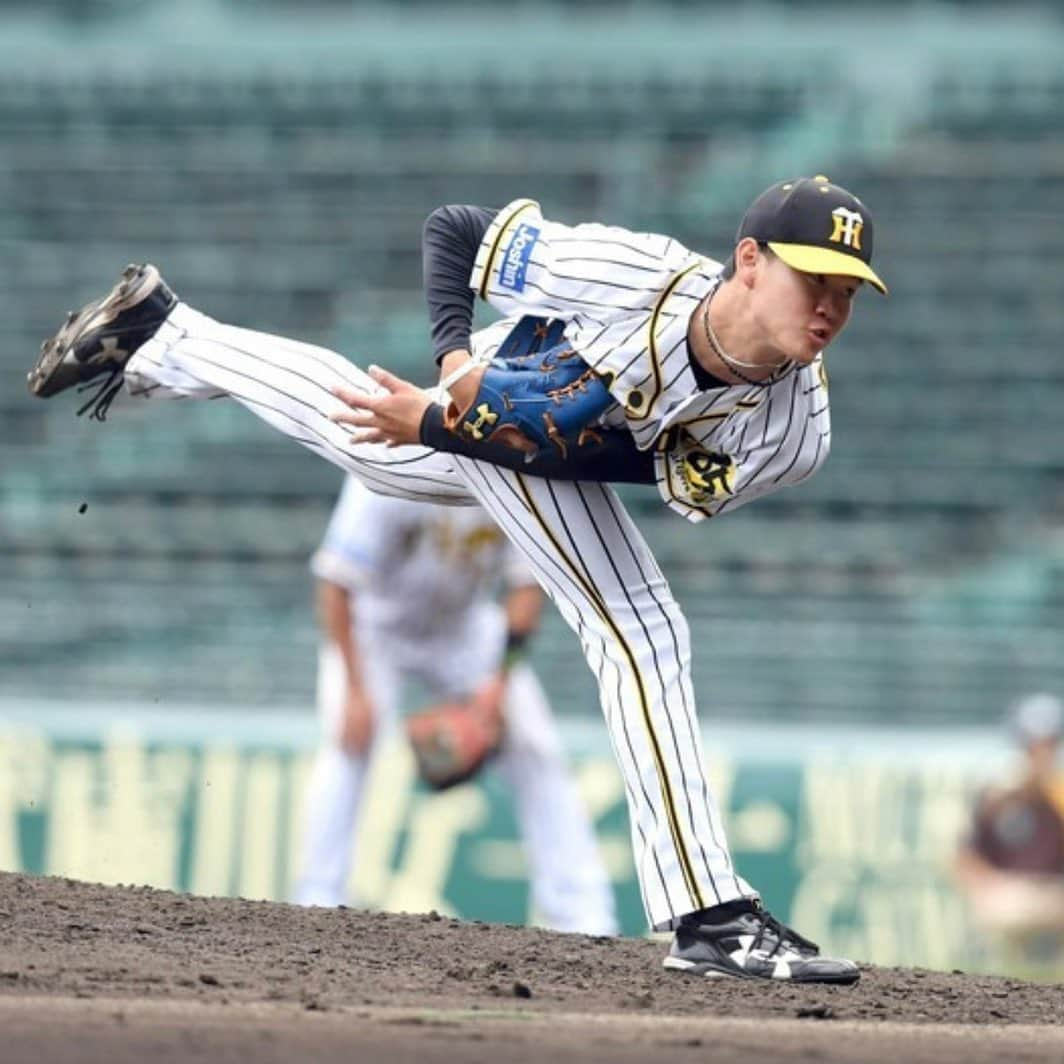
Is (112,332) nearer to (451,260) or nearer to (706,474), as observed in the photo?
(451,260)

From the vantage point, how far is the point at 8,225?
563 inches

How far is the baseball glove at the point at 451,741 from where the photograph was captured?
8.50m

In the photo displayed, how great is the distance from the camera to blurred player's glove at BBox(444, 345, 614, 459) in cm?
475

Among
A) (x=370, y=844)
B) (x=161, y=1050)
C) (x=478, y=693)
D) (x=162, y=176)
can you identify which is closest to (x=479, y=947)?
(x=161, y=1050)

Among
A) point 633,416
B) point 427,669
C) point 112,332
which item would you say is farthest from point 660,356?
point 427,669

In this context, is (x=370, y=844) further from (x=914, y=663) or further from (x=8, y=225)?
(x=8, y=225)

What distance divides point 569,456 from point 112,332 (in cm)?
124

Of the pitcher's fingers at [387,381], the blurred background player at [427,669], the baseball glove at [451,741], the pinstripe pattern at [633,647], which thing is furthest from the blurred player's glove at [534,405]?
the baseball glove at [451,741]

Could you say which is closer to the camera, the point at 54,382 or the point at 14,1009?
the point at 14,1009

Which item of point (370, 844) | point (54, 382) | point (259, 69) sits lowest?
point (370, 844)

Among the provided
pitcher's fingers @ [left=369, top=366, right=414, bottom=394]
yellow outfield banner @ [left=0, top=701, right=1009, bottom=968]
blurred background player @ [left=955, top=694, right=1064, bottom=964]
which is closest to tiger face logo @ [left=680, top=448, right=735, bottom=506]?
pitcher's fingers @ [left=369, top=366, right=414, bottom=394]

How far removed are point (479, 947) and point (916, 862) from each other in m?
4.88

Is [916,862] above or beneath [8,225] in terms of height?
beneath

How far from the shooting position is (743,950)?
501 centimetres
